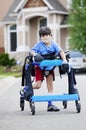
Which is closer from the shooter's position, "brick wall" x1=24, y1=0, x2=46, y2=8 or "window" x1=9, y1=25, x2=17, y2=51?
"brick wall" x1=24, y1=0, x2=46, y2=8

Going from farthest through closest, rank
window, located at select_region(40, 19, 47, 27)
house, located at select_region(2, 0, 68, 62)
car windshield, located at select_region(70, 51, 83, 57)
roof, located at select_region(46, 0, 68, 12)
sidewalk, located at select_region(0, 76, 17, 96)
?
window, located at select_region(40, 19, 47, 27) < roof, located at select_region(46, 0, 68, 12) < house, located at select_region(2, 0, 68, 62) < car windshield, located at select_region(70, 51, 83, 57) < sidewalk, located at select_region(0, 76, 17, 96)

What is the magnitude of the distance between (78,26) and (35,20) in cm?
960

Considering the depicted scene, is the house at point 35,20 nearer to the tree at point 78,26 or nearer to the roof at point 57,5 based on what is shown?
the roof at point 57,5

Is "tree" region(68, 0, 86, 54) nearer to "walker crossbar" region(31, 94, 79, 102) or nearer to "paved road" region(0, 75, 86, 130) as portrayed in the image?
"paved road" region(0, 75, 86, 130)

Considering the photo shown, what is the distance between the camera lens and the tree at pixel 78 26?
134 feet

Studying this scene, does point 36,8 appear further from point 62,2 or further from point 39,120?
point 39,120

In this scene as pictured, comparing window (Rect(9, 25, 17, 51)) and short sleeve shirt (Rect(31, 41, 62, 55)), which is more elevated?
short sleeve shirt (Rect(31, 41, 62, 55))

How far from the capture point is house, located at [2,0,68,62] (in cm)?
4784

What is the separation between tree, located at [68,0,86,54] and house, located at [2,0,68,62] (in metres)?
5.47

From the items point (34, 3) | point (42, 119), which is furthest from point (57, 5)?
point (42, 119)

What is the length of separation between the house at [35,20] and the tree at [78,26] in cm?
547

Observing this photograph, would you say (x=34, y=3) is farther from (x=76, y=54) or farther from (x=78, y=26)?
(x=76, y=54)

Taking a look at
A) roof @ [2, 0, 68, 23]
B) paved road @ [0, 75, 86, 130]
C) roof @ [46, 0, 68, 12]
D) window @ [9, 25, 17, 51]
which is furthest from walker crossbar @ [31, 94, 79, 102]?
window @ [9, 25, 17, 51]

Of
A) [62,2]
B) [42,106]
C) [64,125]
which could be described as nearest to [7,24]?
[62,2]
